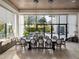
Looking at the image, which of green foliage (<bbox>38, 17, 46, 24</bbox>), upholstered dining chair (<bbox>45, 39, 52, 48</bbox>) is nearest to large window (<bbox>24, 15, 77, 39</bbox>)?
green foliage (<bbox>38, 17, 46, 24</bbox>)

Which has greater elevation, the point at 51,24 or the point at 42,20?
the point at 42,20

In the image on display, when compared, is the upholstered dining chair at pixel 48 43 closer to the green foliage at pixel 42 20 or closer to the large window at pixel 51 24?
the large window at pixel 51 24

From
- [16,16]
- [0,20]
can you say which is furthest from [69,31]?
[0,20]

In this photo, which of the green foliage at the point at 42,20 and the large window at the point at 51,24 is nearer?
the large window at the point at 51,24

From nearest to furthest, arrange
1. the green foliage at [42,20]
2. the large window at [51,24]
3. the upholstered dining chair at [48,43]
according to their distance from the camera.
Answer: the upholstered dining chair at [48,43]
the large window at [51,24]
the green foliage at [42,20]

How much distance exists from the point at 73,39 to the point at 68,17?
293 cm

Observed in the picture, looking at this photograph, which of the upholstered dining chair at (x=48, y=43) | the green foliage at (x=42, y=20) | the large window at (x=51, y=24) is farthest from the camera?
the green foliage at (x=42, y=20)

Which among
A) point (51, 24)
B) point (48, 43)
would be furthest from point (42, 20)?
point (48, 43)

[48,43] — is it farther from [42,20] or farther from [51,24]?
[42,20]

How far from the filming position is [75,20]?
16375 mm

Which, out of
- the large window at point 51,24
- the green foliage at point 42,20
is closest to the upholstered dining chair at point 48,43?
the large window at point 51,24

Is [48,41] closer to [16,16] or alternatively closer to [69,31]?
[16,16]

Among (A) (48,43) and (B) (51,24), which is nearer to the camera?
(A) (48,43)

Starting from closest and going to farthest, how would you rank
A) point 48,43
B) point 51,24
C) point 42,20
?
point 48,43 < point 51,24 < point 42,20
